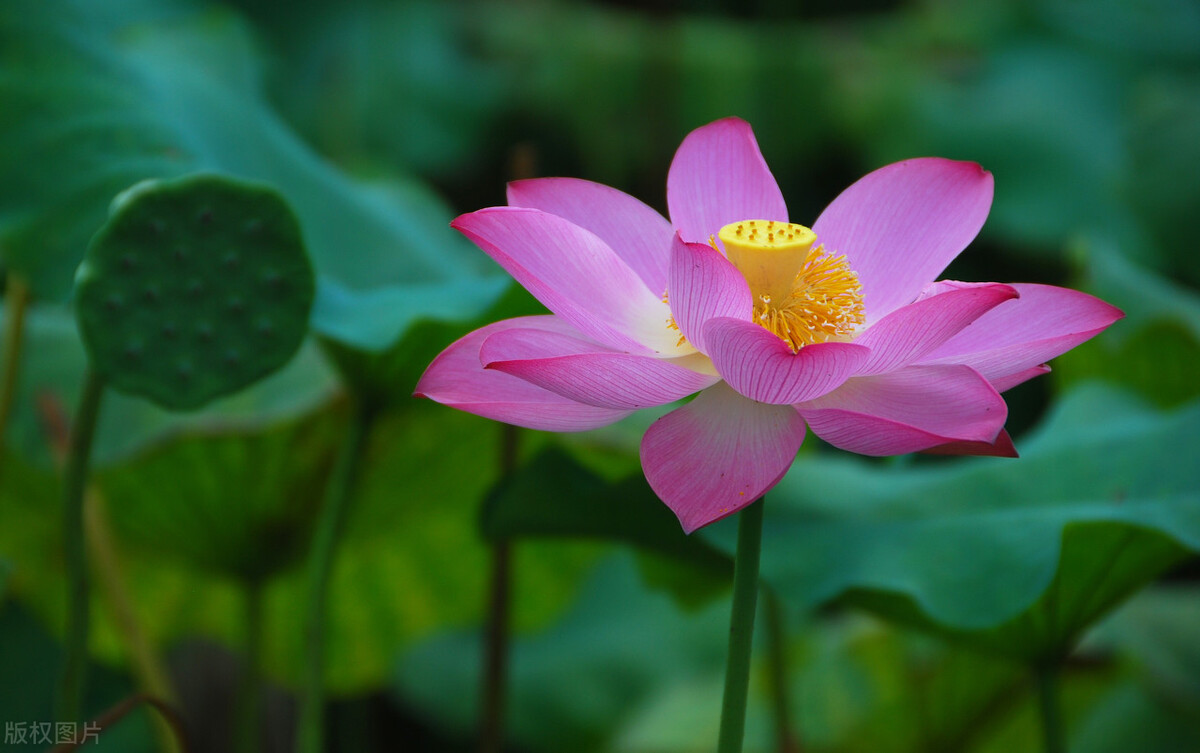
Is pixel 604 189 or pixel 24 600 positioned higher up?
pixel 604 189

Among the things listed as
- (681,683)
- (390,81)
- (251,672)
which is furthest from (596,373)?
(390,81)

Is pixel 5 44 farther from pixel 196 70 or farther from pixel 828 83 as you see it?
pixel 828 83

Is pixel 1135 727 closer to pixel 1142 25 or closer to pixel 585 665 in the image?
pixel 585 665

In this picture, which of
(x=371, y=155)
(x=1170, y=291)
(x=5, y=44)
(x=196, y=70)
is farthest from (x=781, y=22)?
(x=5, y=44)

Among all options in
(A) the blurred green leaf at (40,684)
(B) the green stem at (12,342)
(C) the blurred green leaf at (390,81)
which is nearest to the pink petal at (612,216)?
(B) the green stem at (12,342)

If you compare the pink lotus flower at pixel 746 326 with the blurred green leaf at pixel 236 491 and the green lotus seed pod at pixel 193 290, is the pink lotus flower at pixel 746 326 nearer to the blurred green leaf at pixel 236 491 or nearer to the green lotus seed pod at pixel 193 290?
the green lotus seed pod at pixel 193 290
